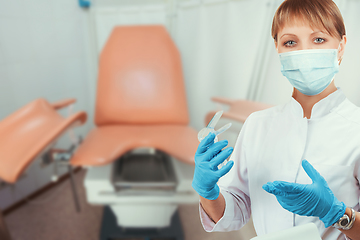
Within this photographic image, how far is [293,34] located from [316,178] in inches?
4.9

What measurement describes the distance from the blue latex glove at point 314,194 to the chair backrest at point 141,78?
0.89 meters

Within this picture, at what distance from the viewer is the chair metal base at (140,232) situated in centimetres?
102

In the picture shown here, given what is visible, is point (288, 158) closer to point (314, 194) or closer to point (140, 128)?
point (314, 194)

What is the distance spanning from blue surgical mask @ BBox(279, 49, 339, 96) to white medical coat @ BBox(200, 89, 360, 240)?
2cm

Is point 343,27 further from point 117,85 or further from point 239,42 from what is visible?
point 117,85

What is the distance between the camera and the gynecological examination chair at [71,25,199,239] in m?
0.91

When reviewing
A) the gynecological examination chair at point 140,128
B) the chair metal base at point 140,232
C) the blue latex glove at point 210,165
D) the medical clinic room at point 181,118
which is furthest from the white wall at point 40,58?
the blue latex glove at point 210,165

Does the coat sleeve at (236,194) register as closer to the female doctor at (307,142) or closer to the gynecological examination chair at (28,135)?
the female doctor at (307,142)

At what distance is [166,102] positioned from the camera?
1091 mm

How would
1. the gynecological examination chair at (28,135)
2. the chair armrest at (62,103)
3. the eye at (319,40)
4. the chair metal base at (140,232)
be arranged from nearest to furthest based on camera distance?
the eye at (319,40), the gynecological examination chair at (28,135), the chair armrest at (62,103), the chair metal base at (140,232)

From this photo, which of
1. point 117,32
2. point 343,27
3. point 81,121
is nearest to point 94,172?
point 81,121

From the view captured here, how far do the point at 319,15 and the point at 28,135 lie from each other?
34.0 inches

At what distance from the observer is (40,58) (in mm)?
831

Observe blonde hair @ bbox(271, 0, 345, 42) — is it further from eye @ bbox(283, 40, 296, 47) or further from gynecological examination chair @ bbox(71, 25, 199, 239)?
gynecological examination chair @ bbox(71, 25, 199, 239)
